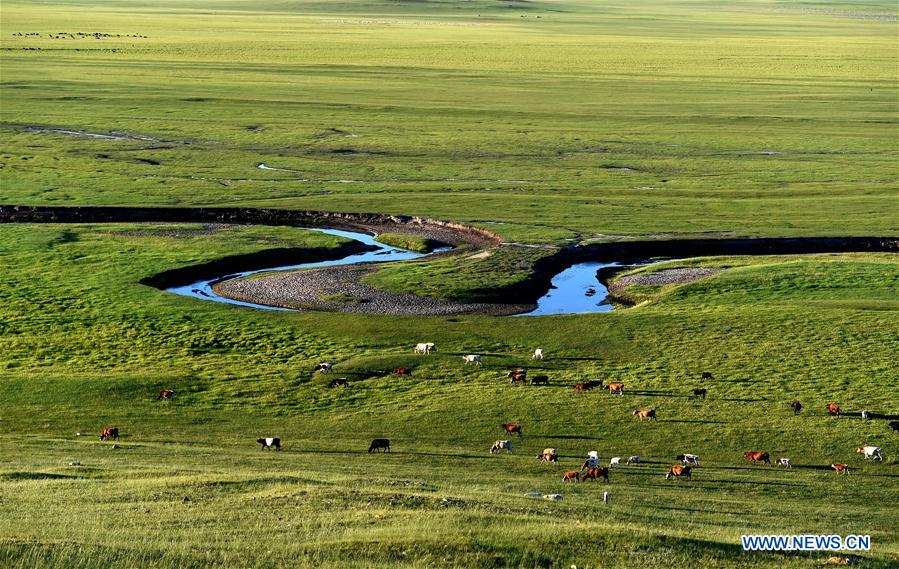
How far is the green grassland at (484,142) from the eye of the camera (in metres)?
86.9

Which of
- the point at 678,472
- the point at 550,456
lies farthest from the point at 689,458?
the point at 550,456

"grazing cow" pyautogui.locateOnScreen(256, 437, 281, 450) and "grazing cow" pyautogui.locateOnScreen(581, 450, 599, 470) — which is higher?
"grazing cow" pyautogui.locateOnScreen(581, 450, 599, 470)

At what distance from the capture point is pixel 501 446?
38.4 metres

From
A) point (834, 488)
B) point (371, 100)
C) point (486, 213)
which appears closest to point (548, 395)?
point (834, 488)

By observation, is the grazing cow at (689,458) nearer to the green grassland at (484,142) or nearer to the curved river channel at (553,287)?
the curved river channel at (553,287)

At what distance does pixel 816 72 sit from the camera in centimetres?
18100

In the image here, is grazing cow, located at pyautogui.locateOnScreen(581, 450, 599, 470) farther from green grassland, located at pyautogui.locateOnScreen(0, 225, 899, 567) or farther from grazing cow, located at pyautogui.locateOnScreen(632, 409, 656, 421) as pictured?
grazing cow, located at pyautogui.locateOnScreen(632, 409, 656, 421)

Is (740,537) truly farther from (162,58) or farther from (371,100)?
(162,58)

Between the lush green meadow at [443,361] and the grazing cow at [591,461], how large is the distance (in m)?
0.71

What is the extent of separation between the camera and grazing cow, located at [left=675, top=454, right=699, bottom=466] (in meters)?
37.2

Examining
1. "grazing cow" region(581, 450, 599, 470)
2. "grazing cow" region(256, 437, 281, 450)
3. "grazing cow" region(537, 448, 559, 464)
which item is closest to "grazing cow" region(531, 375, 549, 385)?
"grazing cow" region(581, 450, 599, 470)

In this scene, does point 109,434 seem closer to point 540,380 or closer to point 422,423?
point 422,423

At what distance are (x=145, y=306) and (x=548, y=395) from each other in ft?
77.9

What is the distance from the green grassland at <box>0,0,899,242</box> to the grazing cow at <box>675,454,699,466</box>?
38917mm
